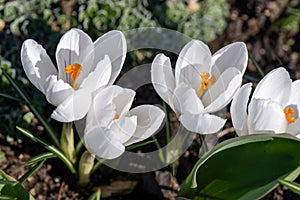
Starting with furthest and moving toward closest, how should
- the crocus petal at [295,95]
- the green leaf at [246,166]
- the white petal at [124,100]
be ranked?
1. the crocus petal at [295,95]
2. the white petal at [124,100]
3. the green leaf at [246,166]

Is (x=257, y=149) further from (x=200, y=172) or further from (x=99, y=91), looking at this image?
(x=99, y=91)

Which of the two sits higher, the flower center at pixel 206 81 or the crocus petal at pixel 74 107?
the crocus petal at pixel 74 107

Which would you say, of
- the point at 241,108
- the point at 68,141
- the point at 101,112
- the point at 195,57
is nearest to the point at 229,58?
the point at 195,57

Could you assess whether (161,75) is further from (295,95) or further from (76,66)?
(295,95)

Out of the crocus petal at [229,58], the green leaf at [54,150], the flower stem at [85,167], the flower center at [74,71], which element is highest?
the flower center at [74,71]

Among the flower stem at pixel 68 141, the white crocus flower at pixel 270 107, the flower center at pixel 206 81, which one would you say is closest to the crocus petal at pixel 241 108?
the white crocus flower at pixel 270 107

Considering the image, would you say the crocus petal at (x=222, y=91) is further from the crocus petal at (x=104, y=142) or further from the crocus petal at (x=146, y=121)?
the crocus petal at (x=104, y=142)

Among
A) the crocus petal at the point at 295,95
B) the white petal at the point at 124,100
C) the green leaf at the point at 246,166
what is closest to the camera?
the green leaf at the point at 246,166
